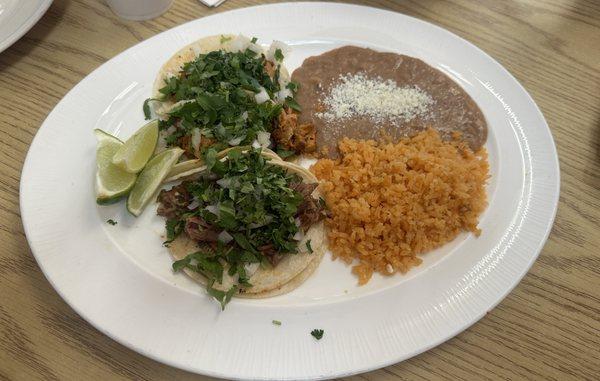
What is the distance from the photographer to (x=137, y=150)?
7.77 feet

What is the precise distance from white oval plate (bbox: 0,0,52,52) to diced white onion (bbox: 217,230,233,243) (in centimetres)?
199

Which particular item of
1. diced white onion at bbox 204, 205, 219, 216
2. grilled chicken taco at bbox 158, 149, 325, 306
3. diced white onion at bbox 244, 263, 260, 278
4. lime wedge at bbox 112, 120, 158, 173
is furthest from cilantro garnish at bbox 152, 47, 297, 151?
diced white onion at bbox 244, 263, 260, 278

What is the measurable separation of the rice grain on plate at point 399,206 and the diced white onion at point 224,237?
1.67 ft

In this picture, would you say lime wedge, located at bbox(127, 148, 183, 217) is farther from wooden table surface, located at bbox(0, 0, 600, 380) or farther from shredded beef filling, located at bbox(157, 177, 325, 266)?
wooden table surface, located at bbox(0, 0, 600, 380)

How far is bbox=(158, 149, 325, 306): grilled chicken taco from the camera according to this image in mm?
2049

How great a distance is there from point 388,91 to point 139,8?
1.89 m

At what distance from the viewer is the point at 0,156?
102 inches

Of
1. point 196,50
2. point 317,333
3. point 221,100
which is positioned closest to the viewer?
point 317,333

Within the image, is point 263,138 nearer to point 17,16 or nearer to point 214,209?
point 214,209

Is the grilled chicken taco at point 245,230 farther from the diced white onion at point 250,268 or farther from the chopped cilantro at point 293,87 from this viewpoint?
the chopped cilantro at point 293,87

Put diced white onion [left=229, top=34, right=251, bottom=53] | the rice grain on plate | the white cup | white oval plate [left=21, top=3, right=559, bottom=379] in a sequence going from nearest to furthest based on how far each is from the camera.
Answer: white oval plate [left=21, top=3, right=559, bottom=379] < the rice grain on plate < diced white onion [left=229, top=34, right=251, bottom=53] < the white cup

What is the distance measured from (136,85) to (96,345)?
1.58m

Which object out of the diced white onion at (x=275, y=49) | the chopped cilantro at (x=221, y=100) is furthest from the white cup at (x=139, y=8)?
the diced white onion at (x=275, y=49)

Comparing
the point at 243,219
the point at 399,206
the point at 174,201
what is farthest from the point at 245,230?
the point at 399,206
